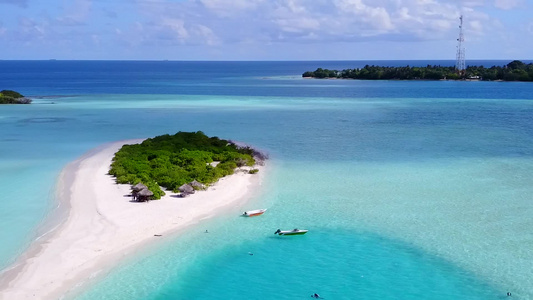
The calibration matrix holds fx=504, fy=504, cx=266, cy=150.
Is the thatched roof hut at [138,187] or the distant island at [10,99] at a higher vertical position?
the distant island at [10,99]

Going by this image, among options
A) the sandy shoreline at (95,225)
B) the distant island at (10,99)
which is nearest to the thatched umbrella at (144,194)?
the sandy shoreline at (95,225)

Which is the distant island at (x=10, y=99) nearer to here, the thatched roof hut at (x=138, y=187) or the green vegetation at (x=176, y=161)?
the green vegetation at (x=176, y=161)

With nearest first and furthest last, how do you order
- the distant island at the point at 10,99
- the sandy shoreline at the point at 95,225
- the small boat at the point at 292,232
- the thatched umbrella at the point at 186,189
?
1. the sandy shoreline at the point at 95,225
2. the small boat at the point at 292,232
3. the thatched umbrella at the point at 186,189
4. the distant island at the point at 10,99

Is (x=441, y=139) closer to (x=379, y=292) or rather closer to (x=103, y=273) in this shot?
(x=379, y=292)

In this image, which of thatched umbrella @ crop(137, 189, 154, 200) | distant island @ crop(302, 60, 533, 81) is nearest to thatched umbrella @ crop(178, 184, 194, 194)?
thatched umbrella @ crop(137, 189, 154, 200)

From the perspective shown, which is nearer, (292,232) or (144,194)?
(292,232)

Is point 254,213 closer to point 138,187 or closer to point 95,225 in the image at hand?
point 138,187

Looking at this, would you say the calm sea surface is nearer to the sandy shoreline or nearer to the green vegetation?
the sandy shoreline

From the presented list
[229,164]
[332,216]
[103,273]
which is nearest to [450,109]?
[229,164]

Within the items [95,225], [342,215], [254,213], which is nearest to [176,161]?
[254,213]
